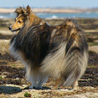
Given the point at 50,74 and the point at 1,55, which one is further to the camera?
the point at 1,55

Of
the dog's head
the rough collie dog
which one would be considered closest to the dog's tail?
the rough collie dog

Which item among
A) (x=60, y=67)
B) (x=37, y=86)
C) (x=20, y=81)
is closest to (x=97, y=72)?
(x=20, y=81)

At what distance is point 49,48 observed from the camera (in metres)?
10.3

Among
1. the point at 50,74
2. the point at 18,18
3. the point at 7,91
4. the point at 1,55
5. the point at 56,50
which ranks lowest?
the point at 1,55

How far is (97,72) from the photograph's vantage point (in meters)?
18.8

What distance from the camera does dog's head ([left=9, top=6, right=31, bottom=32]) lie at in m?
10.9

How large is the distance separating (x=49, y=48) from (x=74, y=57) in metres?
0.87

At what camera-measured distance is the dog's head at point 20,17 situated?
10867 millimetres

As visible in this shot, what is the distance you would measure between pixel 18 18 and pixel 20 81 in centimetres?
455

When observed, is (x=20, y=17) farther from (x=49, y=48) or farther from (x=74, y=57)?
(x=74, y=57)

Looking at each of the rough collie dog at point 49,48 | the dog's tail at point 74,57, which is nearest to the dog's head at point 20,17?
the rough collie dog at point 49,48

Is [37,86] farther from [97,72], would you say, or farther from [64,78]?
[97,72]

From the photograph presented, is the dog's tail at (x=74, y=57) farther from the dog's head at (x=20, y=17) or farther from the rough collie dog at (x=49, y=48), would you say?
the dog's head at (x=20, y=17)

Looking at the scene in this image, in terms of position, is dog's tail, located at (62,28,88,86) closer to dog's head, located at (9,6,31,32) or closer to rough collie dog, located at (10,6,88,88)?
rough collie dog, located at (10,6,88,88)
